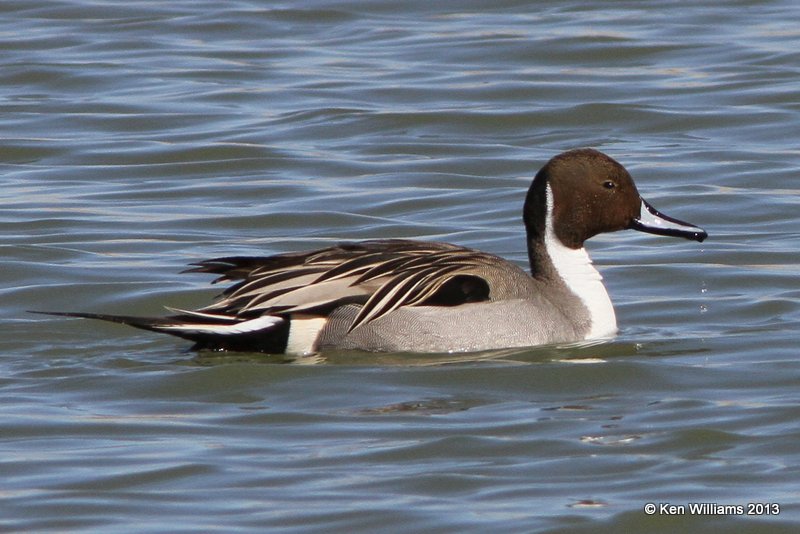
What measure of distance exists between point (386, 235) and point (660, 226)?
2.27 m

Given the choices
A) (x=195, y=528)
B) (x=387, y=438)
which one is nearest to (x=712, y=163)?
(x=387, y=438)

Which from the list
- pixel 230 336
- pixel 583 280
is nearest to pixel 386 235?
pixel 583 280

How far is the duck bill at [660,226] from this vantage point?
8.07 metres

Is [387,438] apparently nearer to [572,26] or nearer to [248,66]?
[248,66]

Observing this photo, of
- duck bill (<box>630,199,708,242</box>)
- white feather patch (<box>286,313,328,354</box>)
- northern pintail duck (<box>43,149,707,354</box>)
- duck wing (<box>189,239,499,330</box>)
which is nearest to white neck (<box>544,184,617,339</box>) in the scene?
northern pintail duck (<box>43,149,707,354</box>)

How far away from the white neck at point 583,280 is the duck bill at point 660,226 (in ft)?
0.99

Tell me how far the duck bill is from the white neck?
301 millimetres

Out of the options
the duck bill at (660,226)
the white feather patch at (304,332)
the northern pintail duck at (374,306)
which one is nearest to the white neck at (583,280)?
the northern pintail duck at (374,306)

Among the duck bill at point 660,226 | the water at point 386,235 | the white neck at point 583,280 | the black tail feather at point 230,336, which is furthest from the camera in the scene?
the duck bill at point 660,226

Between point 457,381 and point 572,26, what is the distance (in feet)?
28.3

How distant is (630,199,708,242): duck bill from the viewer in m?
8.07

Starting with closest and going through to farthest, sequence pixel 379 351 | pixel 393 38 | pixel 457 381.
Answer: pixel 457 381 < pixel 379 351 < pixel 393 38

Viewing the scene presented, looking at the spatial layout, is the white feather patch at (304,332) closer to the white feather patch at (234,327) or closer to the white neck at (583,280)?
the white feather patch at (234,327)

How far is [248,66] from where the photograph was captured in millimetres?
14281
